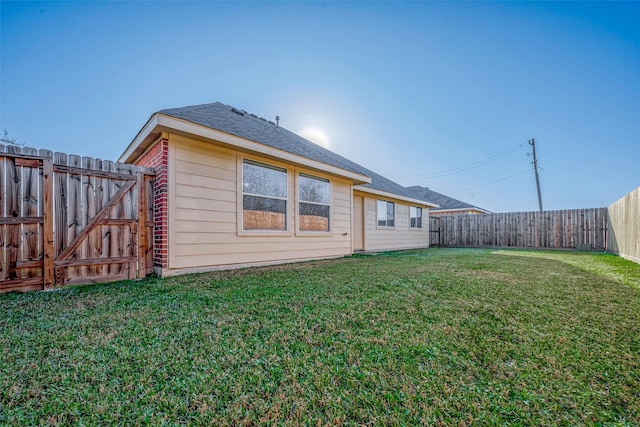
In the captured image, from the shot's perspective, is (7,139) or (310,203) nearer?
(310,203)

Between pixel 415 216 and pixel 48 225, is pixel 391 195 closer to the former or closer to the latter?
pixel 415 216

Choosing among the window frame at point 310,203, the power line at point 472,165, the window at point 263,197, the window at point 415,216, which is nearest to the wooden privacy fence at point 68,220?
the window at point 263,197

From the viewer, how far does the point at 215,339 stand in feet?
6.27

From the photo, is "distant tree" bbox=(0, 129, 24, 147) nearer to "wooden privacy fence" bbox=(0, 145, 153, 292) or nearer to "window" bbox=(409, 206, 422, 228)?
"wooden privacy fence" bbox=(0, 145, 153, 292)

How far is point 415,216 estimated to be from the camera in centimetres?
1262

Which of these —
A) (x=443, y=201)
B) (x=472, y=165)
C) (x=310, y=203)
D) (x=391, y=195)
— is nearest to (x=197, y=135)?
(x=310, y=203)

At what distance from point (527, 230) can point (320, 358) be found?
13.7 metres

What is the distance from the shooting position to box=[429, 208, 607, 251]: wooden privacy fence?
10.2 m

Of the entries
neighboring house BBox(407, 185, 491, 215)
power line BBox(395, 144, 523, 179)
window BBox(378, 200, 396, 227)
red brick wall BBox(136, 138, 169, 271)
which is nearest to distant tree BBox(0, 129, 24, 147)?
red brick wall BBox(136, 138, 169, 271)

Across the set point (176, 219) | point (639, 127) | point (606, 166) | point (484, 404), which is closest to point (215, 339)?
point (484, 404)

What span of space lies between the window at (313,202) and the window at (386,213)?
12.6 feet

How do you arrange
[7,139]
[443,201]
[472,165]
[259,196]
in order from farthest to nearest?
[472,165] → [443,201] → [7,139] → [259,196]

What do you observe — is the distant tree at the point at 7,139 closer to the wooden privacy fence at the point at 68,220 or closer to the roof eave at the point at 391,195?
the wooden privacy fence at the point at 68,220

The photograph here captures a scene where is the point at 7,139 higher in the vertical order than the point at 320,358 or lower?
higher
